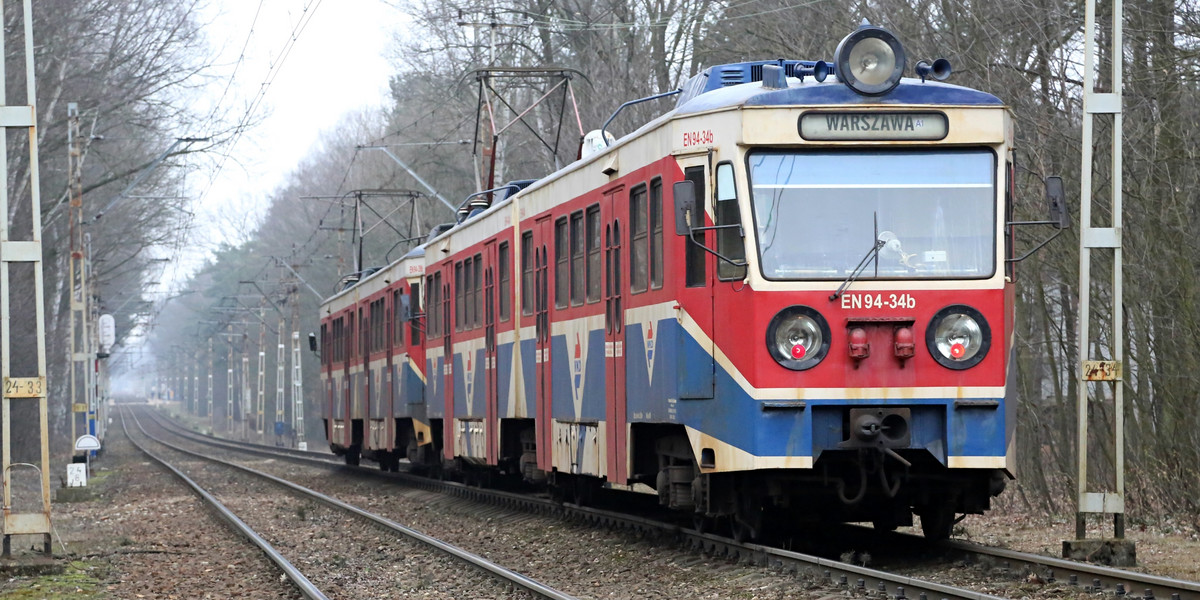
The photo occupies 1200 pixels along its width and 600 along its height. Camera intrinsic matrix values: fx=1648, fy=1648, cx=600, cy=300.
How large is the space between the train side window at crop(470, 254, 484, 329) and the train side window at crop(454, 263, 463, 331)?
76 cm

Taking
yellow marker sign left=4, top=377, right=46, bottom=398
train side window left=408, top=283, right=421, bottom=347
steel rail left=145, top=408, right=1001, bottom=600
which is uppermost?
train side window left=408, top=283, right=421, bottom=347

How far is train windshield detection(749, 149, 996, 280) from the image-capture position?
1036 centimetres

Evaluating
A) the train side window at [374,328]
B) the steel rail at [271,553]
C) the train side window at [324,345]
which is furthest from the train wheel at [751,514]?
the train side window at [324,345]

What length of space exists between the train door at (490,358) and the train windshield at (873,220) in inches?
265

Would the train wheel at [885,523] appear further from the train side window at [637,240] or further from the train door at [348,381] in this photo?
the train door at [348,381]

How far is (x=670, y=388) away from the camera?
37.2 feet

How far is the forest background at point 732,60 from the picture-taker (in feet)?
49.3

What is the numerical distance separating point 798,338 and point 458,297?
918 cm

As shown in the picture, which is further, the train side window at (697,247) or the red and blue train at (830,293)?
the train side window at (697,247)

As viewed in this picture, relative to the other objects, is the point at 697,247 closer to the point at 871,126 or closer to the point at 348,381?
the point at 871,126

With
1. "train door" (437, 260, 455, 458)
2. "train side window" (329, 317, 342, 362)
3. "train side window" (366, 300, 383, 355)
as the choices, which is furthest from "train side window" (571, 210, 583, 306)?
"train side window" (329, 317, 342, 362)

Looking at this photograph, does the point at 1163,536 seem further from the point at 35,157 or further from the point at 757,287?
the point at 35,157

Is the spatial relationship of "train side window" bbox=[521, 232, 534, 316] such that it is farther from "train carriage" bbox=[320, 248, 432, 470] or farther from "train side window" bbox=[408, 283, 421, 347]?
"train side window" bbox=[408, 283, 421, 347]

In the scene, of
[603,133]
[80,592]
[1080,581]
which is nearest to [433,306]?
[603,133]
